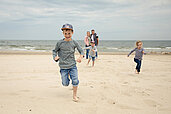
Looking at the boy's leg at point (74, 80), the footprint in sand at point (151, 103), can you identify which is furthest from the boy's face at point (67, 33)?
the footprint in sand at point (151, 103)

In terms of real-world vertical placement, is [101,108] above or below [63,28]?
below

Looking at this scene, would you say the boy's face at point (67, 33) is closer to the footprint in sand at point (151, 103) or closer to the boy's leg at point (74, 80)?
the boy's leg at point (74, 80)

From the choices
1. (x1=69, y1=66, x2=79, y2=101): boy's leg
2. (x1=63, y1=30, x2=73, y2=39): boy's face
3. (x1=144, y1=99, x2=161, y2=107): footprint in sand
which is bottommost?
(x1=144, y1=99, x2=161, y2=107): footprint in sand

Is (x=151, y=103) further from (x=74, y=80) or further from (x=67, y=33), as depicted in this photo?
(x=67, y=33)

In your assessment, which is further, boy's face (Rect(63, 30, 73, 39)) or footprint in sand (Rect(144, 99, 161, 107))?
boy's face (Rect(63, 30, 73, 39))

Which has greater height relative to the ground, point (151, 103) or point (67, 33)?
point (67, 33)

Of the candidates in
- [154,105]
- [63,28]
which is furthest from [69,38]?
[154,105]

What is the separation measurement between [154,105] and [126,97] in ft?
1.95

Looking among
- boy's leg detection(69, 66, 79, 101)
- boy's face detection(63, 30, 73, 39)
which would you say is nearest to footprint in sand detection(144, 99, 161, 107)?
boy's leg detection(69, 66, 79, 101)

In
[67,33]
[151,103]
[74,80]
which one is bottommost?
[151,103]

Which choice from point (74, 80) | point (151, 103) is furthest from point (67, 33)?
point (151, 103)

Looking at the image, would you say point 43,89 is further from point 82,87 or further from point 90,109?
point 90,109

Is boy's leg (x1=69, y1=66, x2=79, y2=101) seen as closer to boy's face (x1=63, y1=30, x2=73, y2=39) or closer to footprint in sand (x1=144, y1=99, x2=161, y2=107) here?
boy's face (x1=63, y1=30, x2=73, y2=39)

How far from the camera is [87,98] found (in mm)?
3307
